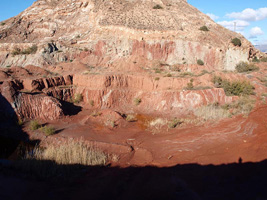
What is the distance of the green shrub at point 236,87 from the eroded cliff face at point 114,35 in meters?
10.3

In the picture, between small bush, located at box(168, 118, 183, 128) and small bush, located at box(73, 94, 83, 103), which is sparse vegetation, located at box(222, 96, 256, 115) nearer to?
small bush, located at box(168, 118, 183, 128)

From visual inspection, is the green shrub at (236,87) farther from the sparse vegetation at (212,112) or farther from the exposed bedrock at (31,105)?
the exposed bedrock at (31,105)

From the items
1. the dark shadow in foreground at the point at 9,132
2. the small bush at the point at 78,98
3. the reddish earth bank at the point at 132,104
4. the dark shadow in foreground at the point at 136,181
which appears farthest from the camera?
the small bush at the point at 78,98

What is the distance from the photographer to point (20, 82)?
15289 mm

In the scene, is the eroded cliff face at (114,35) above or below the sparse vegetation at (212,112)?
above

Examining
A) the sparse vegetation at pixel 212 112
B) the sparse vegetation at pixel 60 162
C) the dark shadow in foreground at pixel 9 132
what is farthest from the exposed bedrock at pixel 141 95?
the sparse vegetation at pixel 60 162

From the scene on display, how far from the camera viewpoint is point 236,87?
1475 centimetres

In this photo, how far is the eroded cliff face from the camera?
25.8 metres

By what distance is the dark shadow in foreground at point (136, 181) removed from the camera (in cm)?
520

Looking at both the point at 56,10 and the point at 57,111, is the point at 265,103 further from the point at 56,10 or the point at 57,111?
the point at 56,10

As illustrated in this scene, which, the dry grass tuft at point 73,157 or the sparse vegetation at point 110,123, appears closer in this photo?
the dry grass tuft at point 73,157

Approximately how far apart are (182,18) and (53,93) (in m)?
25.4

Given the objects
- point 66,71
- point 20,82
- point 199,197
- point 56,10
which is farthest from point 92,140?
point 56,10

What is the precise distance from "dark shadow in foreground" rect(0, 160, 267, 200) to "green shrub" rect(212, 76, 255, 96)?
909 cm
